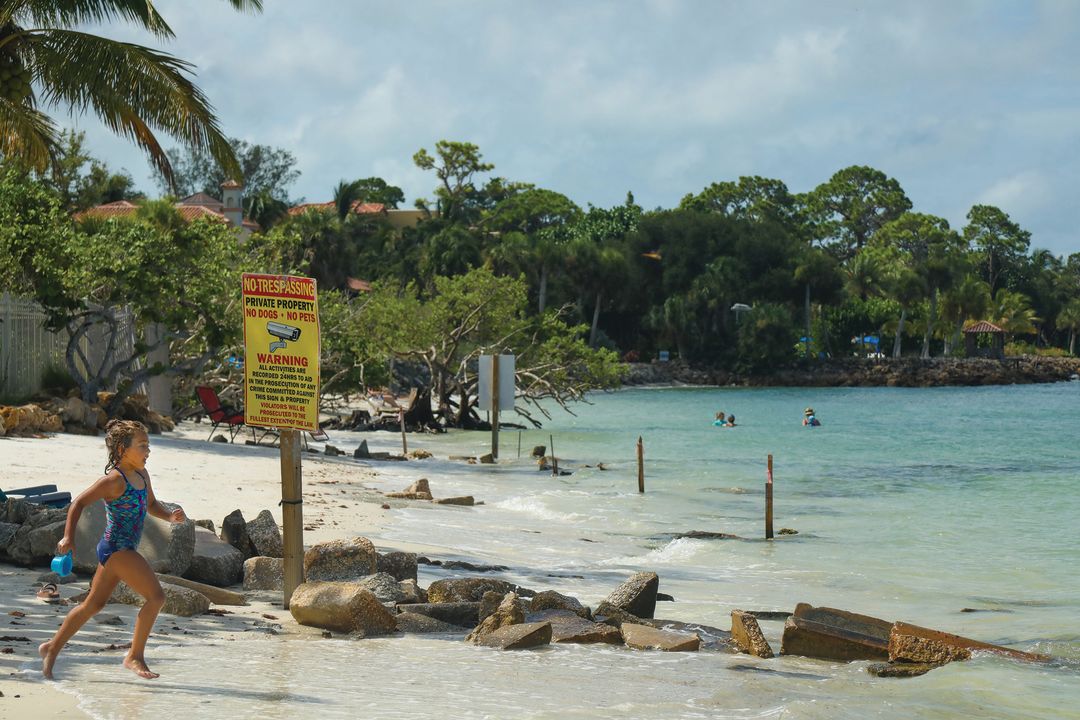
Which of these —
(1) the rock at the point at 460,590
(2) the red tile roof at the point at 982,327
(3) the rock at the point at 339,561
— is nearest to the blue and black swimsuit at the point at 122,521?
(3) the rock at the point at 339,561

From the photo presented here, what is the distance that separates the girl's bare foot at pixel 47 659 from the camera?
649cm

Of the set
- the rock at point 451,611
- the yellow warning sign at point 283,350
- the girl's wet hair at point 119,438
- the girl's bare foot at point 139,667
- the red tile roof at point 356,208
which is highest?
the red tile roof at point 356,208

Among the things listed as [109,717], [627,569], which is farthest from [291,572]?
[627,569]

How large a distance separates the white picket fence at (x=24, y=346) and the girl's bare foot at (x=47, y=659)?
51.9ft

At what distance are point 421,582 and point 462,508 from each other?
7.21m

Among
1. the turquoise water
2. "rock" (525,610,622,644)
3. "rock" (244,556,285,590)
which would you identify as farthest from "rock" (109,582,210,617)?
"rock" (525,610,622,644)

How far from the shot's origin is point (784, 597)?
12664mm

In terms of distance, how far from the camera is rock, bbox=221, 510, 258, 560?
1077 cm

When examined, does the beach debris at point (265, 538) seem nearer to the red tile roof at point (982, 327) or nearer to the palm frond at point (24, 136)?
the palm frond at point (24, 136)

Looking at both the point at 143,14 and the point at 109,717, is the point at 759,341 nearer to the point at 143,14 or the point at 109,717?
the point at 143,14

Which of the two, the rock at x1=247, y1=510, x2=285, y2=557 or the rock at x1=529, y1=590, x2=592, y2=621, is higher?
the rock at x1=247, y1=510, x2=285, y2=557

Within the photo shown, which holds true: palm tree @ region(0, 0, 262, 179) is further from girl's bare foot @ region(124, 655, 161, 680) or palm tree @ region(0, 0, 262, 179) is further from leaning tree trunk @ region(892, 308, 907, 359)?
leaning tree trunk @ region(892, 308, 907, 359)

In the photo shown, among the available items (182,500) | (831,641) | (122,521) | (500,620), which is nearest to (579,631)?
(500,620)

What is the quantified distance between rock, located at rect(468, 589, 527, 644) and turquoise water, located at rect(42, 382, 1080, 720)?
178mm
